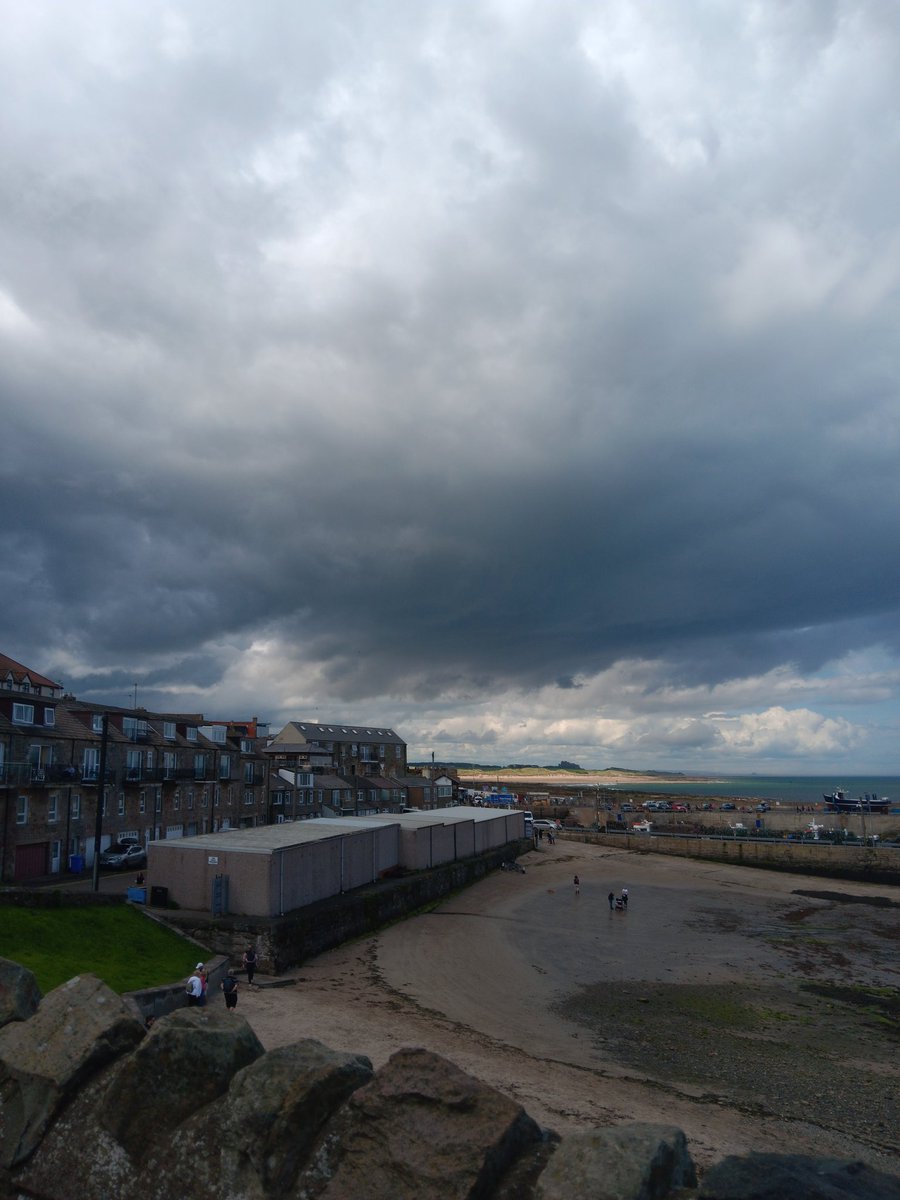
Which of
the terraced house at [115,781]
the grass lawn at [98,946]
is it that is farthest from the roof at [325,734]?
the grass lawn at [98,946]

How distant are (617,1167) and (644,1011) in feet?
94.4

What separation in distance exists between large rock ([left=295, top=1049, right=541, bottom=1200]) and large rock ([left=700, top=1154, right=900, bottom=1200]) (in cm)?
110

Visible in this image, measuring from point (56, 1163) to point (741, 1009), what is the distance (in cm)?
3108

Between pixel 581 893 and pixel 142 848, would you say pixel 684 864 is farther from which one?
pixel 142 848

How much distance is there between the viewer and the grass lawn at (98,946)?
23.2 m

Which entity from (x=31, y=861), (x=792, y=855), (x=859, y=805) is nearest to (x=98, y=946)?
(x=31, y=861)

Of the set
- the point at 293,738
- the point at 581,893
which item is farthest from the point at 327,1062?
the point at 293,738

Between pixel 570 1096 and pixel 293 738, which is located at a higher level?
pixel 293 738

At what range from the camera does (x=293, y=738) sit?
11200 cm

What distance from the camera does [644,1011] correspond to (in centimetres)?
2909

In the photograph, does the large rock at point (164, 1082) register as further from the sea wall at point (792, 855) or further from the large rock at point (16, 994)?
the sea wall at point (792, 855)

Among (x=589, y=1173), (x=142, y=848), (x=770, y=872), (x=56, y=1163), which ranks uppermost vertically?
(x=589, y=1173)

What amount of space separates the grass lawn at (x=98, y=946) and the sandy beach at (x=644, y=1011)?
3.39 meters

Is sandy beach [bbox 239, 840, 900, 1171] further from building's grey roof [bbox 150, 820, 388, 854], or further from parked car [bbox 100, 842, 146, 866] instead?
parked car [bbox 100, 842, 146, 866]
